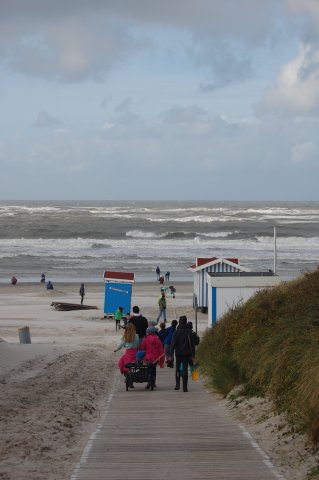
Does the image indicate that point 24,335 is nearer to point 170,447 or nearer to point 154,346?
point 154,346

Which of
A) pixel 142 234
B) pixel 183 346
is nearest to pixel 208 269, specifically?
pixel 183 346

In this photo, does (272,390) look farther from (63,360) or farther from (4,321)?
(4,321)

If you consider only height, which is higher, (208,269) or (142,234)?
(208,269)

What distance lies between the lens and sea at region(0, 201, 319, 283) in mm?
53906

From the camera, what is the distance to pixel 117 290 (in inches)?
1184

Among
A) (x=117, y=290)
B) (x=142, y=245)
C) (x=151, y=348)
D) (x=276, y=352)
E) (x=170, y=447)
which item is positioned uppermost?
(x=276, y=352)

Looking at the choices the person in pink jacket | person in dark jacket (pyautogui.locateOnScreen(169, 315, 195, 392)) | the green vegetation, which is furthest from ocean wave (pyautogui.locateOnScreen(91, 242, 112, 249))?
person in dark jacket (pyautogui.locateOnScreen(169, 315, 195, 392))

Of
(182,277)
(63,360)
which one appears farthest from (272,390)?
(182,277)

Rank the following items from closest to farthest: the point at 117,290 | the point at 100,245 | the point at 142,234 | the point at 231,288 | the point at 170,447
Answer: the point at 170,447 < the point at 231,288 < the point at 117,290 < the point at 100,245 < the point at 142,234

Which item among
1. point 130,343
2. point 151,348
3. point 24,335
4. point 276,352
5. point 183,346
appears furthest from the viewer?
point 24,335

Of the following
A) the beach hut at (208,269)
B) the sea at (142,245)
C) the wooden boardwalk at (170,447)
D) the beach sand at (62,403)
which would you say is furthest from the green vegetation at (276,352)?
the sea at (142,245)

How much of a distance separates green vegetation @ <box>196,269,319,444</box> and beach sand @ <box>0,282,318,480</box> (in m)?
0.28

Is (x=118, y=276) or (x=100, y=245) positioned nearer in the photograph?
(x=118, y=276)

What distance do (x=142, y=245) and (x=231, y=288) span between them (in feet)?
180
